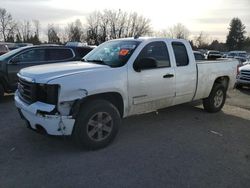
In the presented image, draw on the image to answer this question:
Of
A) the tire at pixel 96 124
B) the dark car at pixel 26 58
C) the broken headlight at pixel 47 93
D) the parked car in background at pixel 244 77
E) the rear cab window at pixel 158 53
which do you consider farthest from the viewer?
the parked car in background at pixel 244 77

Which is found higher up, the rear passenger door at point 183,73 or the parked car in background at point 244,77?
the rear passenger door at point 183,73

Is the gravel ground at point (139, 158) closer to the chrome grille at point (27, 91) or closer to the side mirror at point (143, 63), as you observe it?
the chrome grille at point (27, 91)

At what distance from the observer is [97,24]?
70375 millimetres

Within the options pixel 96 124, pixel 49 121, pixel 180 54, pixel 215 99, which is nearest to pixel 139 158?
pixel 96 124

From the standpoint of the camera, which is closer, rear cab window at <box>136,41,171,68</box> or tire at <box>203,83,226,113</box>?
rear cab window at <box>136,41,171,68</box>

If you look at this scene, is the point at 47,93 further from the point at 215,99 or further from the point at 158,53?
the point at 215,99

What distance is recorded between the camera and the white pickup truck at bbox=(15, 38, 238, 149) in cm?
447

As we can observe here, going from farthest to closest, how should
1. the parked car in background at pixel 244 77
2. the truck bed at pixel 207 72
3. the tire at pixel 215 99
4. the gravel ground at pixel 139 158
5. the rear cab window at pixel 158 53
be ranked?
the parked car in background at pixel 244 77 → the tire at pixel 215 99 → the truck bed at pixel 207 72 → the rear cab window at pixel 158 53 → the gravel ground at pixel 139 158

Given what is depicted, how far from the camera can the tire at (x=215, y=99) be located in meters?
7.64

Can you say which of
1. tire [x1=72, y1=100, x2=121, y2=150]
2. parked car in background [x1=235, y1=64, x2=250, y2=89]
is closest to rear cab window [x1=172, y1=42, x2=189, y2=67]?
tire [x1=72, y1=100, x2=121, y2=150]

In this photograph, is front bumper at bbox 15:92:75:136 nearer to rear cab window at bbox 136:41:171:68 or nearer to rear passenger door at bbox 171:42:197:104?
rear cab window at bbox 136:41:171:68

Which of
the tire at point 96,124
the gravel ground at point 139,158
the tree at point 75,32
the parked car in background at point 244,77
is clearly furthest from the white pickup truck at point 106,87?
the tree at point 75,32

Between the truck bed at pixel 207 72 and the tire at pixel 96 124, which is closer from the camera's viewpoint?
the tire at pixel 96 124

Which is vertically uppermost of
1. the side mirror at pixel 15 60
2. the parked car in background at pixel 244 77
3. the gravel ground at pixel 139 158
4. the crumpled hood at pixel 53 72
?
the side mirror at pixel 15 60
